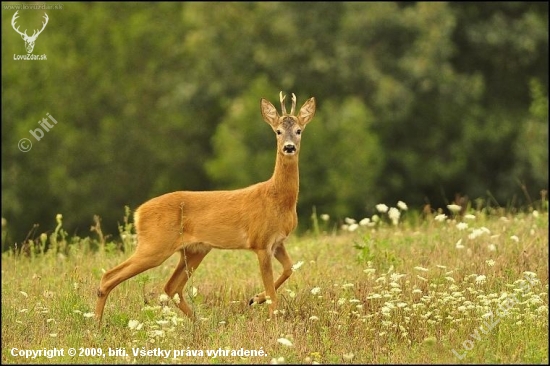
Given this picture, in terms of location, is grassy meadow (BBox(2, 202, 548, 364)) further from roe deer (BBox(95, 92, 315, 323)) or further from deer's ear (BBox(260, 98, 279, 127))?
deer's ear (BBox(260, 98, 279, 127))

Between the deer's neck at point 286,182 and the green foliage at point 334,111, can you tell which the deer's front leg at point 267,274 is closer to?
the deer's neck at point 286,182

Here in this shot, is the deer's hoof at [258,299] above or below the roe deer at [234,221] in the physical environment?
below

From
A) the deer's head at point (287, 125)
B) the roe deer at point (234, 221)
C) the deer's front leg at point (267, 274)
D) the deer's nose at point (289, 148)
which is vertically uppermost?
the deer's head at point (287, 125)

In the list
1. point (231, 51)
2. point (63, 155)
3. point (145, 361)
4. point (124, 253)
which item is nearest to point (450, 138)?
point (231, 51)

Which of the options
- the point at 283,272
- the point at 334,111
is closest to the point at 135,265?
the point at 283,272

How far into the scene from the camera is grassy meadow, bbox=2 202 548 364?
839 cm

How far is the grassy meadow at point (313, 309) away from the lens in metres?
8.39

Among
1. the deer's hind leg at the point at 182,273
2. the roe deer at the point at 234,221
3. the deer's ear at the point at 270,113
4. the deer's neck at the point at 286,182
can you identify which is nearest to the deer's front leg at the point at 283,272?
the roe deer at the point at 234,221

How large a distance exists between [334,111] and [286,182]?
Answer: 1719cm

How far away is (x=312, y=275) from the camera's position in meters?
11.1

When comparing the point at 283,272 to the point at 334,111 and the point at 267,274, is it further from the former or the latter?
the point at 334,111

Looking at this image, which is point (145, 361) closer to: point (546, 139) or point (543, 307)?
point (543, 307)

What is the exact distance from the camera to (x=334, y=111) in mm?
26938

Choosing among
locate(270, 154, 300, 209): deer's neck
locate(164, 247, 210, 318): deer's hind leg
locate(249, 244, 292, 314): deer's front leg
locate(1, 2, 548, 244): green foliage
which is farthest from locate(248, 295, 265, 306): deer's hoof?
locate(1, 2, 548, 244): green foliage
